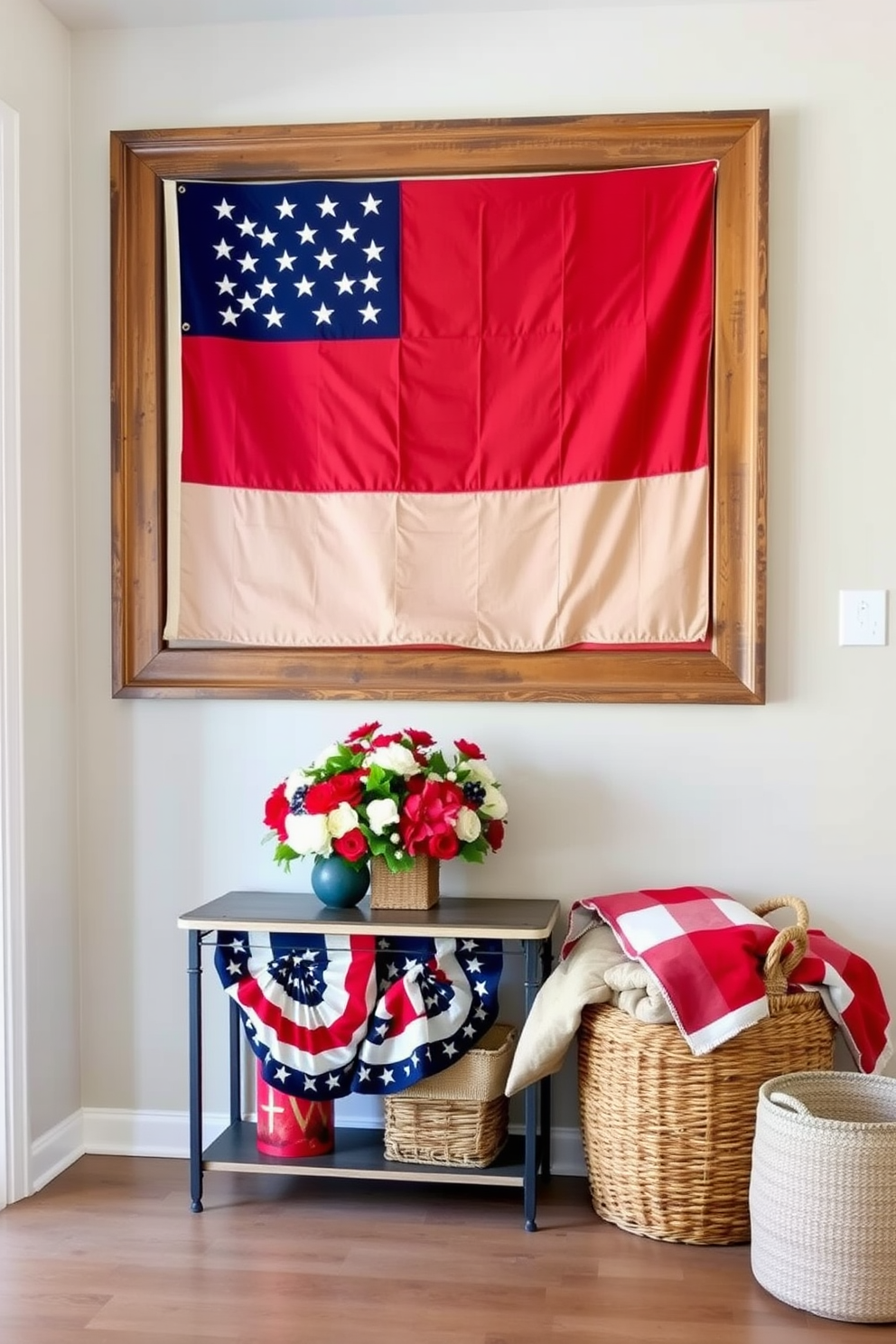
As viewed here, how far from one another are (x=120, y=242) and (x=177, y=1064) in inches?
70.8

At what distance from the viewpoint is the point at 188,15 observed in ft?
9.43

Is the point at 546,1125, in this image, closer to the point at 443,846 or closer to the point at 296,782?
the point at 443,846

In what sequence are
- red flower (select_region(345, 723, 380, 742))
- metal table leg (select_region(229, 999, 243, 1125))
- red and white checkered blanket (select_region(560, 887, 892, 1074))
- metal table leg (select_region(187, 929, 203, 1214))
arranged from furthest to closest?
metal table leg (select_region(229, 999, 243, 1125))
red flower (select_region(345, 723, 380, 742))
metal table leg (select_region(187, 929, 203, 1214))
red and white checkered blanket (select_region(560, 887, 892, 1074))

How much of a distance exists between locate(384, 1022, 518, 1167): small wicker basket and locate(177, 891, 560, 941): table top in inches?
10.5

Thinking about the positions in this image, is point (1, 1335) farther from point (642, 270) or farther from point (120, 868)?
point (642, 270)

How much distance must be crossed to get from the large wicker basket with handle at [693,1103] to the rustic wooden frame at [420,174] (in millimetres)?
640

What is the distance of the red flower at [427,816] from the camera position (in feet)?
8.52

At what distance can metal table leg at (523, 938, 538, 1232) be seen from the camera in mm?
2547

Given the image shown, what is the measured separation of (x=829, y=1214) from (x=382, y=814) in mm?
1032

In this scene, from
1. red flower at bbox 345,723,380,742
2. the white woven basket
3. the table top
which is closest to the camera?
the white woven basket

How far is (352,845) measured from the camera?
103 inches

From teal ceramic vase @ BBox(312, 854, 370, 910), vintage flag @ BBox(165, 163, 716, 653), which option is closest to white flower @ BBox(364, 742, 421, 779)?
teal ceramic vase @ BBox(312, 854, 370, 910)

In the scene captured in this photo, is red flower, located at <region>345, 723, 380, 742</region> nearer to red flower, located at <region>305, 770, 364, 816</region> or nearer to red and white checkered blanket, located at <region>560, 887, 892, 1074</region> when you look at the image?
red flower, located at <region>305, 770, 364, 816</region>

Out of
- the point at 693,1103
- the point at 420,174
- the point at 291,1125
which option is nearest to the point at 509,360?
the point at 420,174
